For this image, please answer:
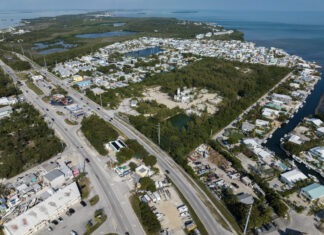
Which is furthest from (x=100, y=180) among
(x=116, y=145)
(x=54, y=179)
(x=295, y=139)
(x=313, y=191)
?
(x=295, y=139)

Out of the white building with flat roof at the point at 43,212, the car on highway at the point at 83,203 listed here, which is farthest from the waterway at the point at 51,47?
the car on highway at the point at 83,203

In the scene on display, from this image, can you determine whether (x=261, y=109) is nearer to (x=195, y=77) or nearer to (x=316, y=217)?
(x=195, y=77)

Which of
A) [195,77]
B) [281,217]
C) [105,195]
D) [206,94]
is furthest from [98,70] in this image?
[281,217]

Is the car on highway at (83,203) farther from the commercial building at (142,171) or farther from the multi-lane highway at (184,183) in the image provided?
the multi-lane highway at (184,183)

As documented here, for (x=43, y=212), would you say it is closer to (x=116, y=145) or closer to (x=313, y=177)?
(x=116, y=145)

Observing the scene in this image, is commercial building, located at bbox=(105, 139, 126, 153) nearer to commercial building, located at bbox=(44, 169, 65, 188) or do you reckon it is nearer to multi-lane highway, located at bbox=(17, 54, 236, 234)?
multi-lane highway, located at bbox=(17, 54, 236, 234)
